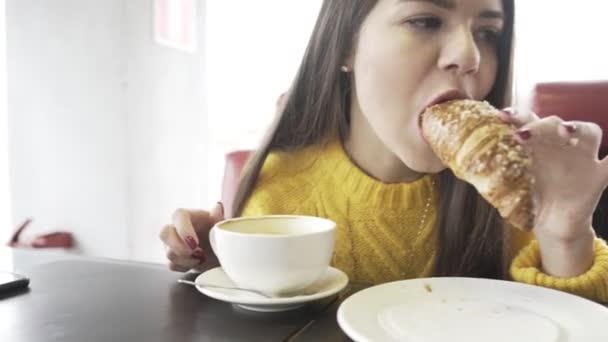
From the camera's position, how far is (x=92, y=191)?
7.08 feet

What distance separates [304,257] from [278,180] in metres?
0.44

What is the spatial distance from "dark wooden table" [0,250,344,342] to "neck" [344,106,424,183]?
1.36 ft

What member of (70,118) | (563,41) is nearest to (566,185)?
(563,41)

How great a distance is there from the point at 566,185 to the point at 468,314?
10.2 inches

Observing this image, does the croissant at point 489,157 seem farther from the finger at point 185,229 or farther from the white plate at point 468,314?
the finger at point 185,229

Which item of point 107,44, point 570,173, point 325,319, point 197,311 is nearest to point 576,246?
point 570,173

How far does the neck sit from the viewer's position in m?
0.91

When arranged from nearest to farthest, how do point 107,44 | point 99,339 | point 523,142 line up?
1. point 99,339
2. point 523,142
3. point 107,44

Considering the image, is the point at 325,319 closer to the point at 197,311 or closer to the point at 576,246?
the point at 197,311

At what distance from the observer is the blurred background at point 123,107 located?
6.81 ft

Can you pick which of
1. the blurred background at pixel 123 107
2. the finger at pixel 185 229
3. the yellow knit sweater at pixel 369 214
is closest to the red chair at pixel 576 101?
the yellow knit sweater at pixel 369 214

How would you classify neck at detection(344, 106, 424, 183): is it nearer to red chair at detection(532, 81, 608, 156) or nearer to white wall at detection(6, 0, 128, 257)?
red chair at detection(532, 81, 608, 156)

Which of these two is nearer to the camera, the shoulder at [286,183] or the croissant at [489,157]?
the croissant at [489,157]

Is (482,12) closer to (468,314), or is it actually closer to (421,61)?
(421,61)
